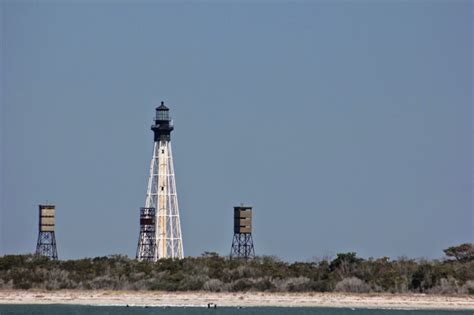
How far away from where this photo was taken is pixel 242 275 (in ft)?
345

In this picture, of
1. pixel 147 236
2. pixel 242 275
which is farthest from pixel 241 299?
pixel 147 236

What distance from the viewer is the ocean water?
88375 millimetres

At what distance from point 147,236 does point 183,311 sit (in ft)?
98.3

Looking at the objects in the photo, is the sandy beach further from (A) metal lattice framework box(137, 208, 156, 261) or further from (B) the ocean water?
(A) metal lattice framework box(137, 208, 156, 261)

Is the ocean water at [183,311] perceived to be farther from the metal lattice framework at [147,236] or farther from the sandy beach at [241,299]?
the metal lattice framework at [147,236]

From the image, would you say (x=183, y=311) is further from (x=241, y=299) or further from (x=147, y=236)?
(x=147, y=236)

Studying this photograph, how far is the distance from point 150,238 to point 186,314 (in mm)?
33542

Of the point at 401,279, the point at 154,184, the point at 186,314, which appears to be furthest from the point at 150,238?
the point at 186,314

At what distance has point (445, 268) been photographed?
104 meters

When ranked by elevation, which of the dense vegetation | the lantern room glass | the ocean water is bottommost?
the ocean water

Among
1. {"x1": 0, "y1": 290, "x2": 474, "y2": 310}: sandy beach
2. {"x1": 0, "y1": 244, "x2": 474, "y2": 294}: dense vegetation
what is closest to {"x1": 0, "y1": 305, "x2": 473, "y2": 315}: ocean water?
{"x1": 0, "y1": 290, "x2": 474, "y2": 310}: sandy beach

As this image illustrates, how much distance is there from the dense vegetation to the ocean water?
780 cm

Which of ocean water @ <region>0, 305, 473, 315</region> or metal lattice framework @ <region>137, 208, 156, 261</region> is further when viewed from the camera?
metal lattice framework @ <region>137, 208, 156, 261</region>

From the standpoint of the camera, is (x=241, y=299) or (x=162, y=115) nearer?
(x=241, y=299)
